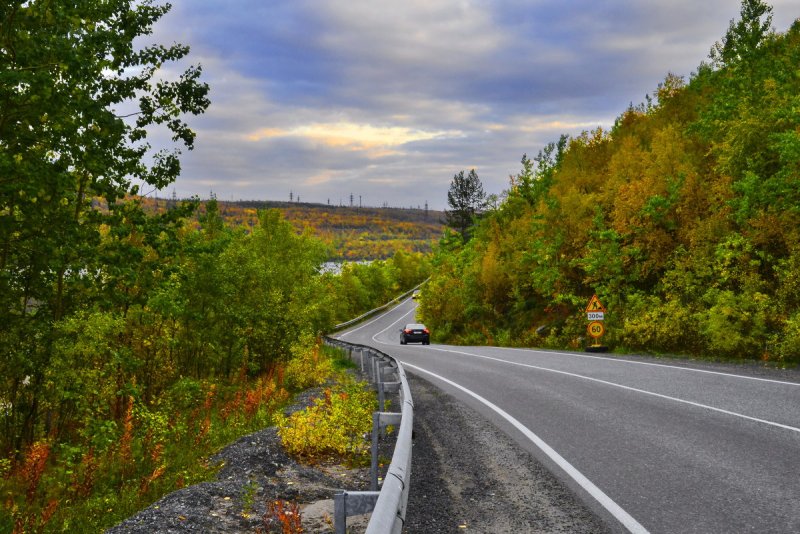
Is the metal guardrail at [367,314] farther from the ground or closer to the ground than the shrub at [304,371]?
closer to the ground

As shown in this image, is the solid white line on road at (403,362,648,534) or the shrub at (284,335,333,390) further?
the shrub at (284,335,333,390)

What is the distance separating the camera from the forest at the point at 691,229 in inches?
689

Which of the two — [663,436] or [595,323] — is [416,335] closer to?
[595,323]

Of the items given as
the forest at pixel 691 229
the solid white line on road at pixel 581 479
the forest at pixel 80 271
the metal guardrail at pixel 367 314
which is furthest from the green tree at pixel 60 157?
the metal guardrail at pixel 367 314

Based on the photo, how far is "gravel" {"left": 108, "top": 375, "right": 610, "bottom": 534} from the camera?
4.89 metres

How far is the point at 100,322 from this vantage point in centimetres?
855

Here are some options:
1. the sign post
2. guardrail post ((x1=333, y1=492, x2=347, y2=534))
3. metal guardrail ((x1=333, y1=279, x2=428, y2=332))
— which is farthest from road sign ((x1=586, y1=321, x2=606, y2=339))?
metal guardrail ((x1=333, y1=279, x2=428, y2=332))

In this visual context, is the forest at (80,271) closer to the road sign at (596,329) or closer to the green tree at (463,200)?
the road sign at (596,329)

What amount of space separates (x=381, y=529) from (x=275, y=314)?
16177 mm

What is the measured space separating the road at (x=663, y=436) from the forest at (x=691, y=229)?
4471mm

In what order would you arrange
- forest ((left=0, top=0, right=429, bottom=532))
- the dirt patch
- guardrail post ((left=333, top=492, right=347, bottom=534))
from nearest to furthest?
guardrail post ((left=333, top=492, right=347, bottom=534)), the dirt patch, forest ((left=0, top=0, right=429, bottom=532))

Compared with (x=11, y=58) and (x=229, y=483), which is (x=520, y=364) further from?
(x=11, y=58)

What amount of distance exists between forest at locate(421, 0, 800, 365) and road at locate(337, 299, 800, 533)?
4.47 meters

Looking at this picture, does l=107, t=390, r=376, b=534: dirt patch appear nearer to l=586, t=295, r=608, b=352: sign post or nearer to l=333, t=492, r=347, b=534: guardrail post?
l=333, t=492, r=347, b=534: guardrail post
